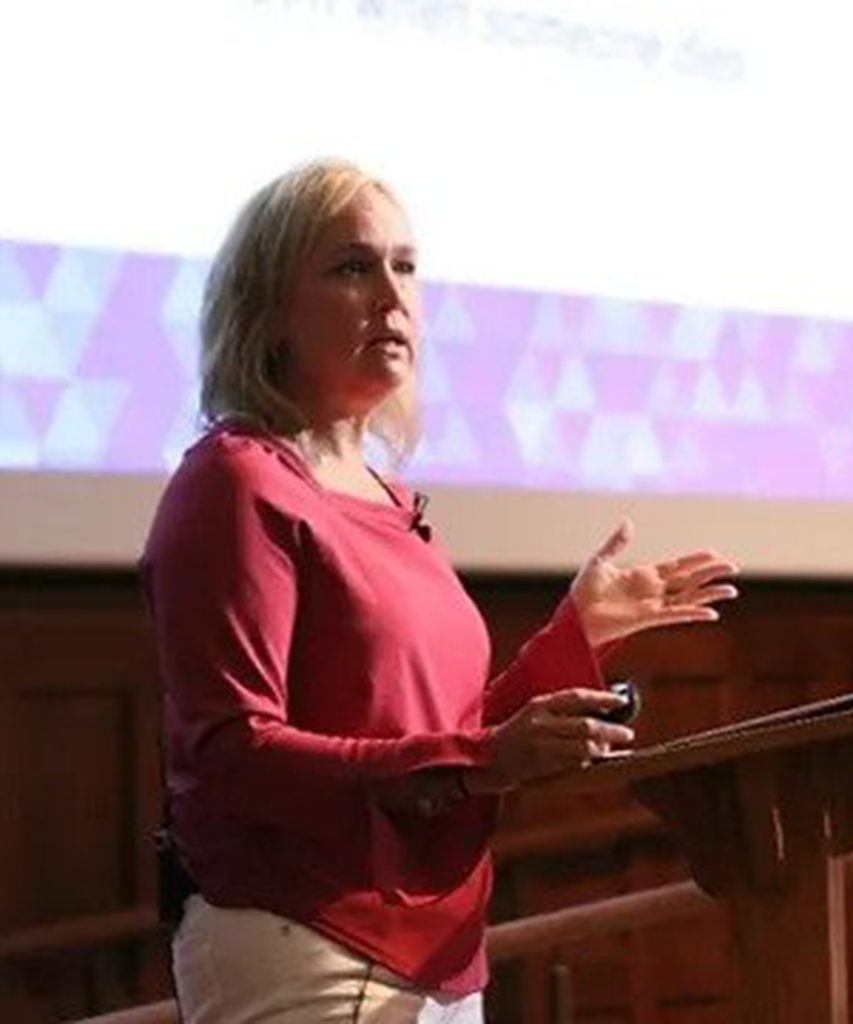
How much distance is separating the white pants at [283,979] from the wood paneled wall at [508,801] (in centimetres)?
74

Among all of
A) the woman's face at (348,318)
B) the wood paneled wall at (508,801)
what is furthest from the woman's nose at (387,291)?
the wood paneled wall at (508,801)

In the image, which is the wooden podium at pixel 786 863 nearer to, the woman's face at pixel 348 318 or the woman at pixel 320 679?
the woman at pixel 320 679

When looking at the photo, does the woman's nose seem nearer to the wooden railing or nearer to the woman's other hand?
the woman's other hand

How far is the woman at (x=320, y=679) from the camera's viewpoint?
5.01 feet

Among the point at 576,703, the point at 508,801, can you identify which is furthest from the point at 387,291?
the point at 508,801

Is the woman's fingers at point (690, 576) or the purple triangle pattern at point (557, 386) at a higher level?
the purple triangle pattern at point (557, 386)

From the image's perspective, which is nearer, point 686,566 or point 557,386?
point 686,566

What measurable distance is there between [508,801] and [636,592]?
1000 millimetres

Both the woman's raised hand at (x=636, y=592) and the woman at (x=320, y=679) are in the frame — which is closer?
the woman at (x=320, y=679)

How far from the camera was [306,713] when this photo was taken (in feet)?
5.31

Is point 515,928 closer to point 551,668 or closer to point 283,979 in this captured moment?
point 551,668

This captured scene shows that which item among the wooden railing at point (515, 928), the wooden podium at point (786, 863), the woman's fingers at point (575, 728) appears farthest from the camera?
the wooden railing at point (515, 928)

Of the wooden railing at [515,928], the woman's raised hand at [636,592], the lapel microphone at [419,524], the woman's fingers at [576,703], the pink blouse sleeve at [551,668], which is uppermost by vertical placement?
the lapel microphone at [419,524]

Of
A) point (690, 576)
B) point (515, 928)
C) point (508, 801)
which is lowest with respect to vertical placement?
point (515, 928)
